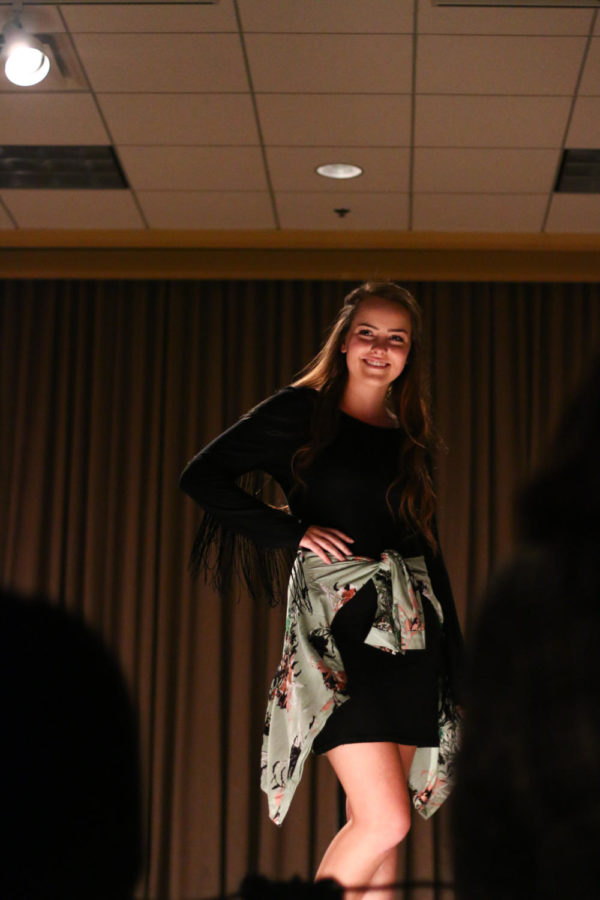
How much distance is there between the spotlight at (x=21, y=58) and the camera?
3480mm

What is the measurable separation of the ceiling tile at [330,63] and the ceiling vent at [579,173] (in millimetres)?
881

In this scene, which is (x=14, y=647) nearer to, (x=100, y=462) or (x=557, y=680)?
(x=557, y=680)

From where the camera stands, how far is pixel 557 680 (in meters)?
0.63

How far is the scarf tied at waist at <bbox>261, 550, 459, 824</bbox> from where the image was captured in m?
2.42

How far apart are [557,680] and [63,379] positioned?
5062 mm

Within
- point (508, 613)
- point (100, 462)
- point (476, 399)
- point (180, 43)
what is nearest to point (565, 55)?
point (180, 43)

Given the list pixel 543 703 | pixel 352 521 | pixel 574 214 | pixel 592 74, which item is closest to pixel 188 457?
pixel 574 214

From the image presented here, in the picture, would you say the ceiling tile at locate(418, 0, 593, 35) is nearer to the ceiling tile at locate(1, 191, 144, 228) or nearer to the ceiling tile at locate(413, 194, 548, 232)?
the ceiling tile at locate(413, 194, 548, 232)

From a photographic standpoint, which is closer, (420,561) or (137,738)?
(137,738)

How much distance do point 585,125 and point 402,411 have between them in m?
2.04

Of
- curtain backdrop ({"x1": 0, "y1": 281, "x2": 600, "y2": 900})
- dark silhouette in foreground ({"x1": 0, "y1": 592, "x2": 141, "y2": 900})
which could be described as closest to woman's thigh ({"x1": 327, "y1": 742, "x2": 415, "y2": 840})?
dark silhouette in foreground ({"x1": 0, "y1": 592, "x2": 141, "y2": 900})

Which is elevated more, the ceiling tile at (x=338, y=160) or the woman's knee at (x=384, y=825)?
the ceiling tile at (x=338, y=160)

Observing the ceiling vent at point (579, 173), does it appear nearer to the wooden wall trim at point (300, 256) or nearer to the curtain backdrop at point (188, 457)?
the wooden wall trim at point (300, 256)

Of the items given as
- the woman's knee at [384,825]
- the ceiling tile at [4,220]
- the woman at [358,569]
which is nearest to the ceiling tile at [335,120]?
the ceiling tile at [4,220]
